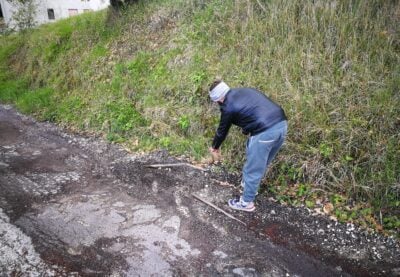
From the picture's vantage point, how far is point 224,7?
7.79 metres

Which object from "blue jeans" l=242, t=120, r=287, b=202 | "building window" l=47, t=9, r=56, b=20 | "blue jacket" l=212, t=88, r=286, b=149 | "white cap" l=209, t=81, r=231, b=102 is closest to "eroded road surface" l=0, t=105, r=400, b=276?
"blue jeans" l=242, t=120, r=287, b=202

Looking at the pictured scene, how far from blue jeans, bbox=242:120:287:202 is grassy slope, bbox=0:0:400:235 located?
26.5 inches

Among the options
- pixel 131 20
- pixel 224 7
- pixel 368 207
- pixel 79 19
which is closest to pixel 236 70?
pixel 224 7

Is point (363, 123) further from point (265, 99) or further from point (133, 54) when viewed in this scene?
point (133, 54)

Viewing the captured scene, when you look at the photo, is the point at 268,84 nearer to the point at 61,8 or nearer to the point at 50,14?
the point at 61,8

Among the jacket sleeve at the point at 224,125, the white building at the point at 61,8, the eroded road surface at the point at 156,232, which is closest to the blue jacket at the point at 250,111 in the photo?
the jacket sleeve at the point at 224,125

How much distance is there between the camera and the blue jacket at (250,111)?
12.8 feet

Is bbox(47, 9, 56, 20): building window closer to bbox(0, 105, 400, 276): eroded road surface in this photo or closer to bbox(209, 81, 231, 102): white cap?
bbox(0, 105, 400, 276): eroded road surface

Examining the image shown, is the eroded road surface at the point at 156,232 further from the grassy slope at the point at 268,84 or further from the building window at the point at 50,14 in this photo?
the building window at the point at 50,14

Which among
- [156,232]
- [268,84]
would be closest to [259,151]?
[156,232]

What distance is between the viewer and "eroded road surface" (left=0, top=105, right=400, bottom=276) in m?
3.45

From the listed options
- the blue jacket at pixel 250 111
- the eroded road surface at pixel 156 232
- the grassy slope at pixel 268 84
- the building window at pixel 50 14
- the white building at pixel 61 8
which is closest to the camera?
the eroded road surface at pixel 156 232

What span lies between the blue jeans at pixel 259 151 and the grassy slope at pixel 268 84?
672 mm

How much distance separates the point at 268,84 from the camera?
578cm
